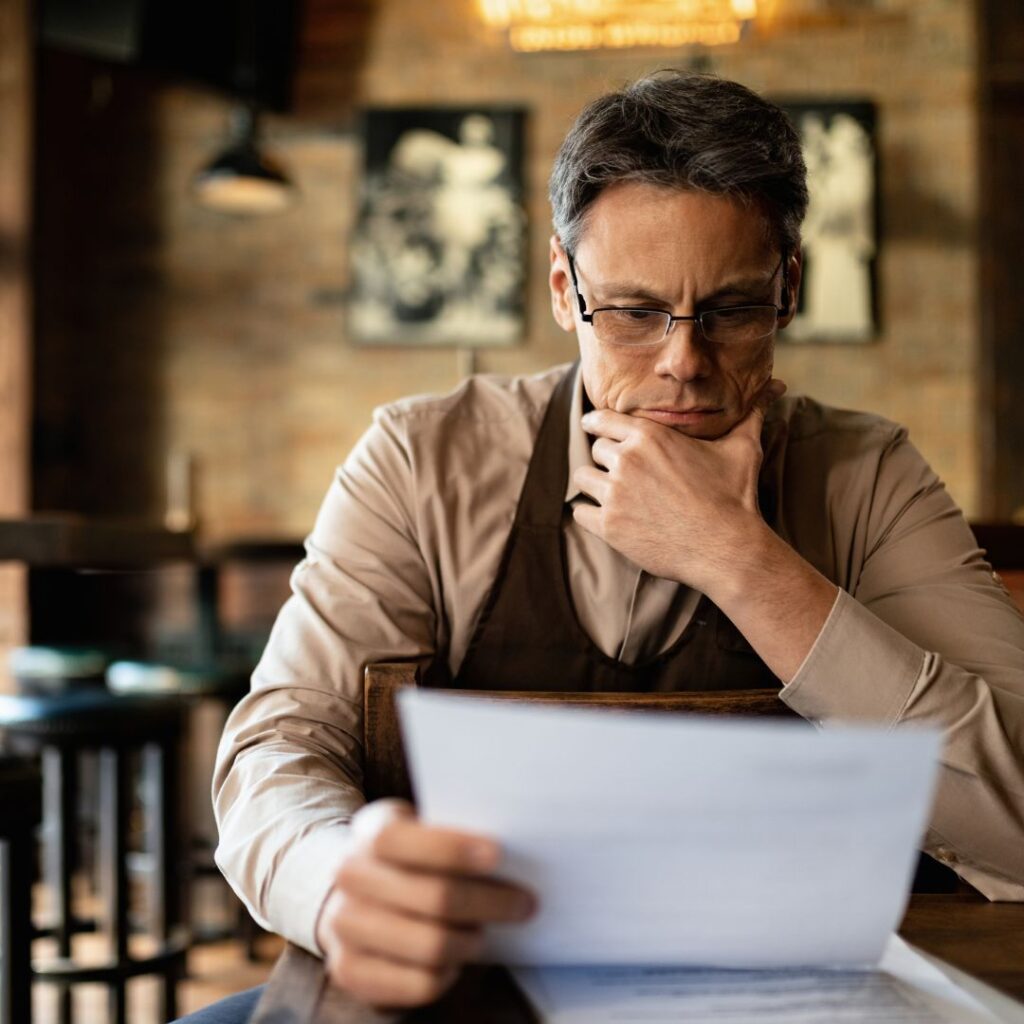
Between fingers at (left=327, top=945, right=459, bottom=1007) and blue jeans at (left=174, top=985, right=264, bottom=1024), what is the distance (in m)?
0.52

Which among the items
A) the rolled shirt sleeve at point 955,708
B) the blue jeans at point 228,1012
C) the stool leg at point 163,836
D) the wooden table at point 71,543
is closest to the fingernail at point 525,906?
the rolled shirt sleeve at point 955,708

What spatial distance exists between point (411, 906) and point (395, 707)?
40 cm

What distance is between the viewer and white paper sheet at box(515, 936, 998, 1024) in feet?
2.16

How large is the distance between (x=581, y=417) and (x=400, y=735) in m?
0.52

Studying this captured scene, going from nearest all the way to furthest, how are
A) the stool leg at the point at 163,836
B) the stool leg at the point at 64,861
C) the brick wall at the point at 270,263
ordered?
the stool leg at the point at 64,861, the stool leg at the point at 163,836, the brick wall at the point at 270,263

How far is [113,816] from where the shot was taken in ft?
9.26

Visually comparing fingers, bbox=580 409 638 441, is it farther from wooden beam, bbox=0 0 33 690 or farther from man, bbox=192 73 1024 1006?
wooden beam, bbox=0 0 33 690

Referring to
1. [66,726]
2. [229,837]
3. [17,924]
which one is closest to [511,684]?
[229,837]

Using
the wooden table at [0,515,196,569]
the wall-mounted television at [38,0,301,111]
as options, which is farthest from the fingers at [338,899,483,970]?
the wall-mounted television at [38,0,301,111]

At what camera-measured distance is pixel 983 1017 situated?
67 cm

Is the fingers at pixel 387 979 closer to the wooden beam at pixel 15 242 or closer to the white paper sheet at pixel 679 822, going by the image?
the white paper sheet at pixel 679 822

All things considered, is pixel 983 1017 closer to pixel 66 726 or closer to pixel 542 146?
pixel 66 726

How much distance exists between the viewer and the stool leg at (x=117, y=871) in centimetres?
245

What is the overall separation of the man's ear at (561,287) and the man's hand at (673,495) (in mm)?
188
